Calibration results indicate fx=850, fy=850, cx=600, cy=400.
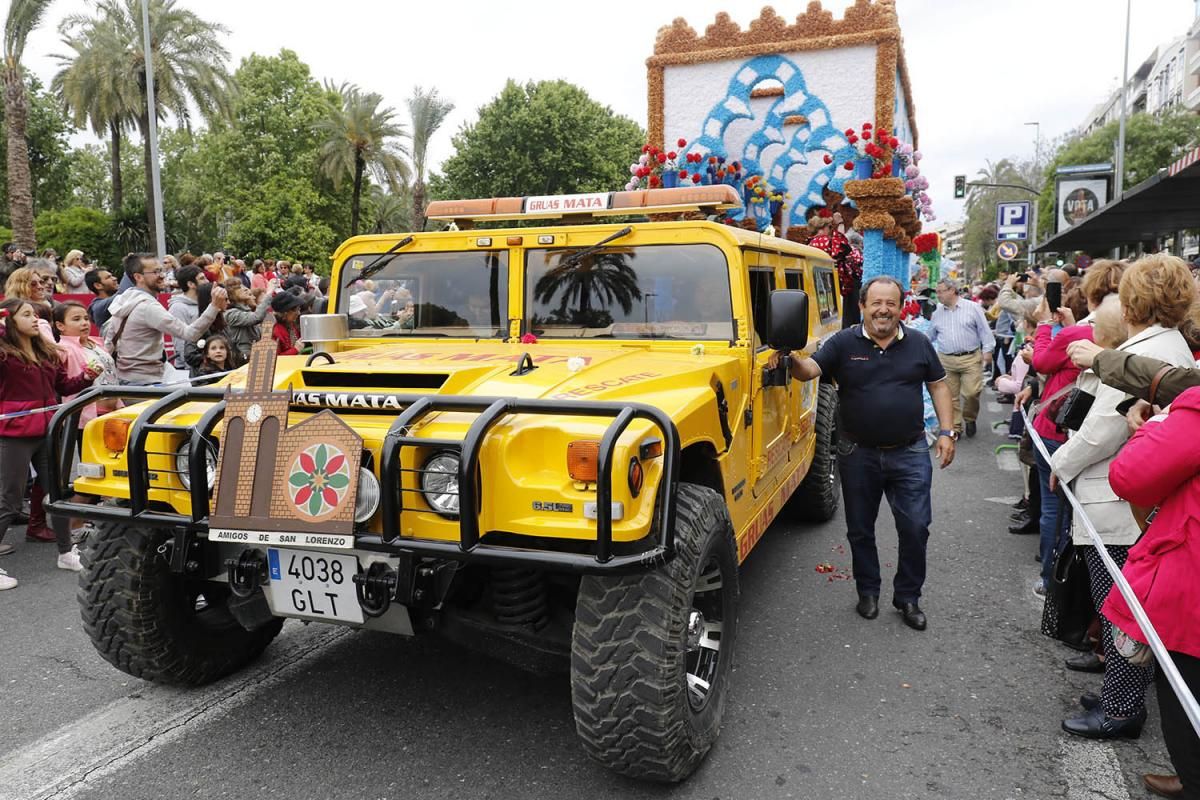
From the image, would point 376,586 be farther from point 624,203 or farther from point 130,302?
point 130,302

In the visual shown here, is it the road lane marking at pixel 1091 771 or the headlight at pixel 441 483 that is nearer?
the headlight at pixel 441 483

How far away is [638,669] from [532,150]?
128 ft

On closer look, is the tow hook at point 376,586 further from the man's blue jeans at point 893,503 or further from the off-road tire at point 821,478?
the off-road tire at point 821,478

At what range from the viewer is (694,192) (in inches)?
176

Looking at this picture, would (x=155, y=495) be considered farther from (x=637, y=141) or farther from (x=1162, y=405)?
(x=637, y=141)

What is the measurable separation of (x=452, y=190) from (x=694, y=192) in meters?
37.4

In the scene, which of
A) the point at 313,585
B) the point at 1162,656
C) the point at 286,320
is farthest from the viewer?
the point at 286,320

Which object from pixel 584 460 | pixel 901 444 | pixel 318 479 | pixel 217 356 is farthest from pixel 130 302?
pixel 901 444

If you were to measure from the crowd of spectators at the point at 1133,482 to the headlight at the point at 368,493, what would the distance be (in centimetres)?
232

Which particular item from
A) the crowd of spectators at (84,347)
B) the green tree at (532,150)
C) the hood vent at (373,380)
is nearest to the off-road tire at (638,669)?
the hood vent at (373,380)

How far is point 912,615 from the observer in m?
4.50

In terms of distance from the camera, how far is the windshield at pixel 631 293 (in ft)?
13.2

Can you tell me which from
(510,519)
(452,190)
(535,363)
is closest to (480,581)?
(510,519)

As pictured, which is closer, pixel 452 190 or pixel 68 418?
pixel 68 418
